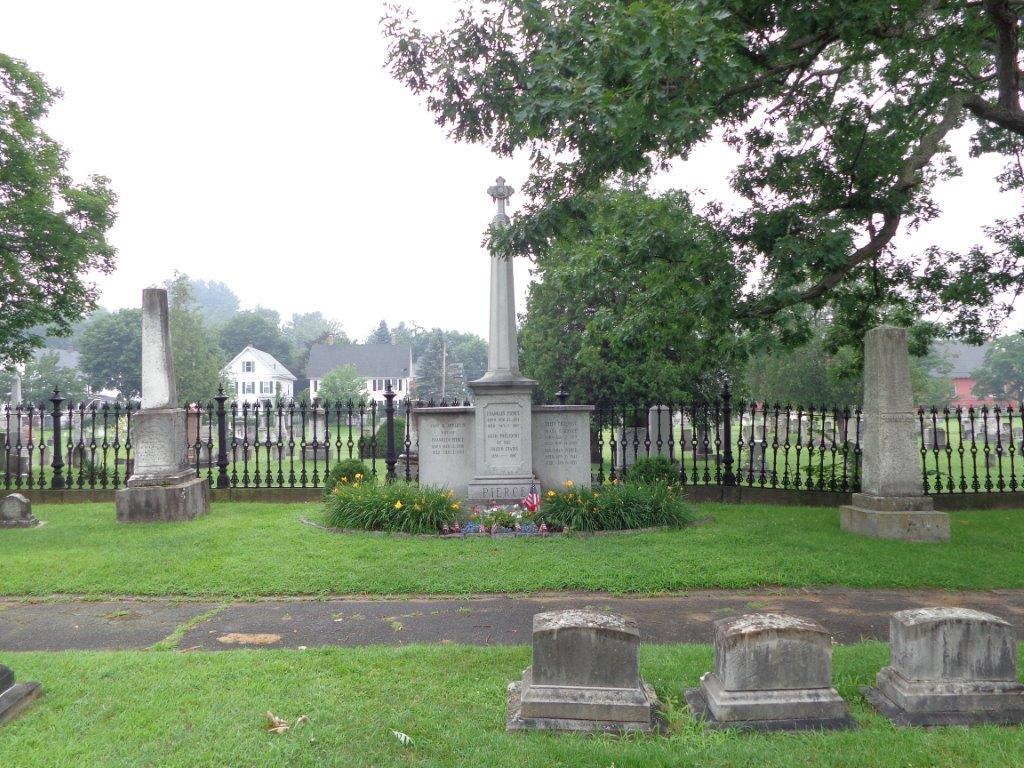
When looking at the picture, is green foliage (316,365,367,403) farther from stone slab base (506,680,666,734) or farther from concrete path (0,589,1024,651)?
stone slab base (506,680,666,734)

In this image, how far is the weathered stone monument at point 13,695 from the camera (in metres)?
3.73

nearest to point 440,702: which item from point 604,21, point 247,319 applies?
point 604,21

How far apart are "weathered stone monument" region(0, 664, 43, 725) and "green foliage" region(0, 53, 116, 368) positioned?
14.5 meters

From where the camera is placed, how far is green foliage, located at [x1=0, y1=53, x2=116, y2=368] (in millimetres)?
15656

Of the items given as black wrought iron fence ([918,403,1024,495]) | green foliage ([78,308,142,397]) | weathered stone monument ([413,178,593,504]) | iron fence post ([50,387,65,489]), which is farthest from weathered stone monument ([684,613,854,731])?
green foliage ([78,308,142,397])

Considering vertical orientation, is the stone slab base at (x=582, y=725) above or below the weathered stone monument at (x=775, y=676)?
below

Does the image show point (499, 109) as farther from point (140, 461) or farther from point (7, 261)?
point (7, 261)

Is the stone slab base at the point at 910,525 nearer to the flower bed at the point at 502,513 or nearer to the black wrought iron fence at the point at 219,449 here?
the flower bed at the point at 502,513

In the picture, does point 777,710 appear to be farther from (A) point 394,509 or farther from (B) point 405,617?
(A) point 394,509

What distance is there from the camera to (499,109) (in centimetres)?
907

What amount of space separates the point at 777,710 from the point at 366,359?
83.7m

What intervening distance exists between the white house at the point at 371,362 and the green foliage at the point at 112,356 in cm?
2102

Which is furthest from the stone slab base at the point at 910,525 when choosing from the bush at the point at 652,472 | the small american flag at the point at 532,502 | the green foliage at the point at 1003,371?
the green foliage at the point at 1003,371

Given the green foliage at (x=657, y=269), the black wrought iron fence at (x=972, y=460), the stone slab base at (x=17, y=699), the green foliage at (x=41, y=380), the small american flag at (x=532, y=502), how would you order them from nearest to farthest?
the stone slab base at (x=17, y=699) < the green foliage at (x=657, y=269) < the small american flag at (x=532, y=502) < the black wrought iron fence at (x=972, y=460) < the green foliage at (x=41, y=380)
